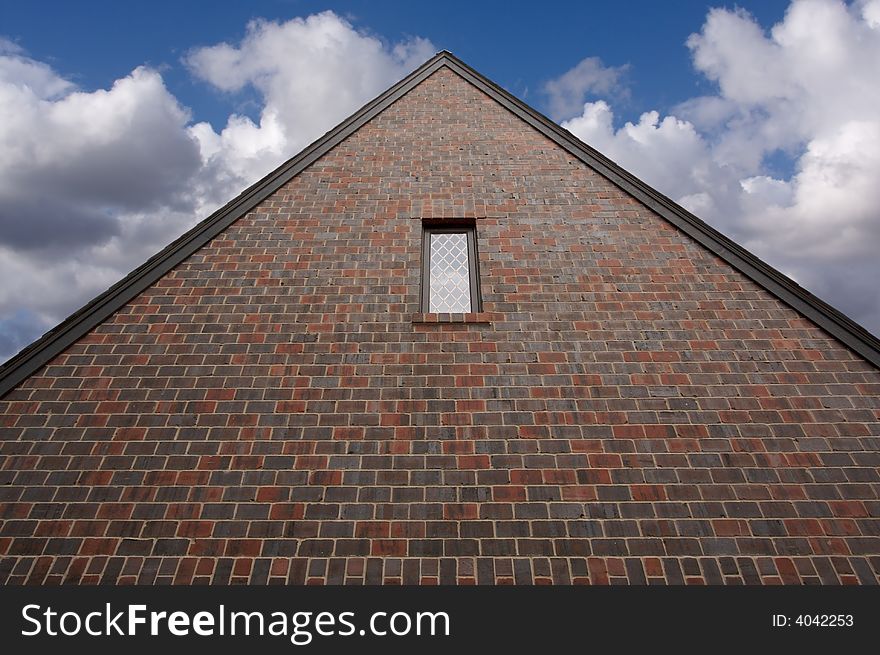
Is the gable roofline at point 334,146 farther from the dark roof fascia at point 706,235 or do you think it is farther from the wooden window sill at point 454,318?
the wooden window sill at point 454,318

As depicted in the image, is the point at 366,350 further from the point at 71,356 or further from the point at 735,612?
the point at 735,612

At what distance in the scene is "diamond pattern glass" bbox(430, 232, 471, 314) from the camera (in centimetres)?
479

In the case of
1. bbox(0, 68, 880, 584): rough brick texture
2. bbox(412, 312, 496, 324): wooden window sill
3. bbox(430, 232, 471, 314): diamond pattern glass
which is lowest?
bbox(0, 68, 880, 584): rough brick texture

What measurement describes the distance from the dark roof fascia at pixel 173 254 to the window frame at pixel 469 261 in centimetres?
224

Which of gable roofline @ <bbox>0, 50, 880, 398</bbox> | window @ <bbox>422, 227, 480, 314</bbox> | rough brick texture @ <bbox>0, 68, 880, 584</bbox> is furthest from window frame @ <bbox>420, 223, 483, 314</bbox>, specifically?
gable roofline @ <bbox>0, 50, 880, 398</bbox>

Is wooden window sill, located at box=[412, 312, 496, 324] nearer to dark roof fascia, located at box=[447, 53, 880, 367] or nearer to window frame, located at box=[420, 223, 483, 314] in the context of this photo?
window frame, located at box=[420, 223, 483, 314]

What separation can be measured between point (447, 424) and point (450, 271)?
211 centimetres

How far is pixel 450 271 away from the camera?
5102 millimetres

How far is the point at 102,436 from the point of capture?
375 centimetres

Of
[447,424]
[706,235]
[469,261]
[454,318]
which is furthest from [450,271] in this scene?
[706,235]

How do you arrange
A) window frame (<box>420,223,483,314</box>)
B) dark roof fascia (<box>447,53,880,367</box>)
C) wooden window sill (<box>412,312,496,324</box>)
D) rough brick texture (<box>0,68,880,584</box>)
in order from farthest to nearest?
window frame (<box>420,223,483,314</box>) < wooden window sill (<box>412,312,496,324</box>) < dark roof fascia (<box>447,53,880,367</box>) < rough brick texture (<box>0,68,880,584</box>)

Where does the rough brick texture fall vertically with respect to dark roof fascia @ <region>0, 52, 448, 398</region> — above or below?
below

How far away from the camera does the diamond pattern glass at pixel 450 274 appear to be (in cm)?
479

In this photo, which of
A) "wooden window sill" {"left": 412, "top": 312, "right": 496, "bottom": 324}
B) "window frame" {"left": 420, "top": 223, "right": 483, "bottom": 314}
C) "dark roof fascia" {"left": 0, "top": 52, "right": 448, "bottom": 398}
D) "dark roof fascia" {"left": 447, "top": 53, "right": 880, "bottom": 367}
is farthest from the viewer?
"window frame" {"left": 420, "top": 223, "right": 483, "bottom": 314}
